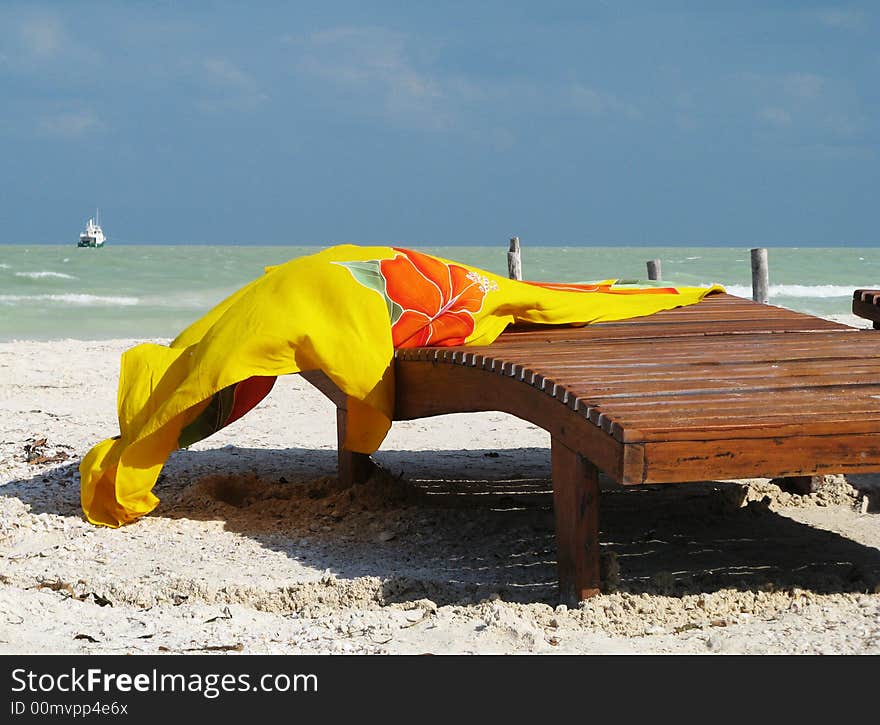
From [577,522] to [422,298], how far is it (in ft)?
4.17

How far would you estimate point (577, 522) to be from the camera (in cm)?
299

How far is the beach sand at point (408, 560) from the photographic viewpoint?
279cm

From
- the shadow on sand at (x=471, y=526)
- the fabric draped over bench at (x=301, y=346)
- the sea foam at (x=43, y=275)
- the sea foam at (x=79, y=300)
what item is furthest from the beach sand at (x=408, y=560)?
the sea foam at (x=43, y=275)

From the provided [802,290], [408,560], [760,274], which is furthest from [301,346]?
[802,290]

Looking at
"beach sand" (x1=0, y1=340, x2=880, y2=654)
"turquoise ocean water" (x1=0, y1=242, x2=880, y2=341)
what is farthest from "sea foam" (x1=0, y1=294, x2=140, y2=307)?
"beach sand" (x1=0, y1=340, x2=880, y2=654)

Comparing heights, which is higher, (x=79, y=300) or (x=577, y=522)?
(x=79, y=300)

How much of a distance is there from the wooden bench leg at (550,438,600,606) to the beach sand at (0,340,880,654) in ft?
0.22

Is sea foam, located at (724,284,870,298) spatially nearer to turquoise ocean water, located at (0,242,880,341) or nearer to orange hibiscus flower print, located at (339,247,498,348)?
turquoise ocean water, located at (0,242,880,341)

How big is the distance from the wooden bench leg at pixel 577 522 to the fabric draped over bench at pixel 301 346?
99 cm

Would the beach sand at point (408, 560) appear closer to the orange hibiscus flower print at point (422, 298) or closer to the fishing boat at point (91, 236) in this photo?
the orange hibiscus flower print at point (422, 298)

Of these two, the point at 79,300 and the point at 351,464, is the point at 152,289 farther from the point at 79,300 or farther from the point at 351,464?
the point at 351,464

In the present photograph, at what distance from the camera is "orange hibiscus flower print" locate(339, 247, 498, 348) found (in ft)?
12.9
